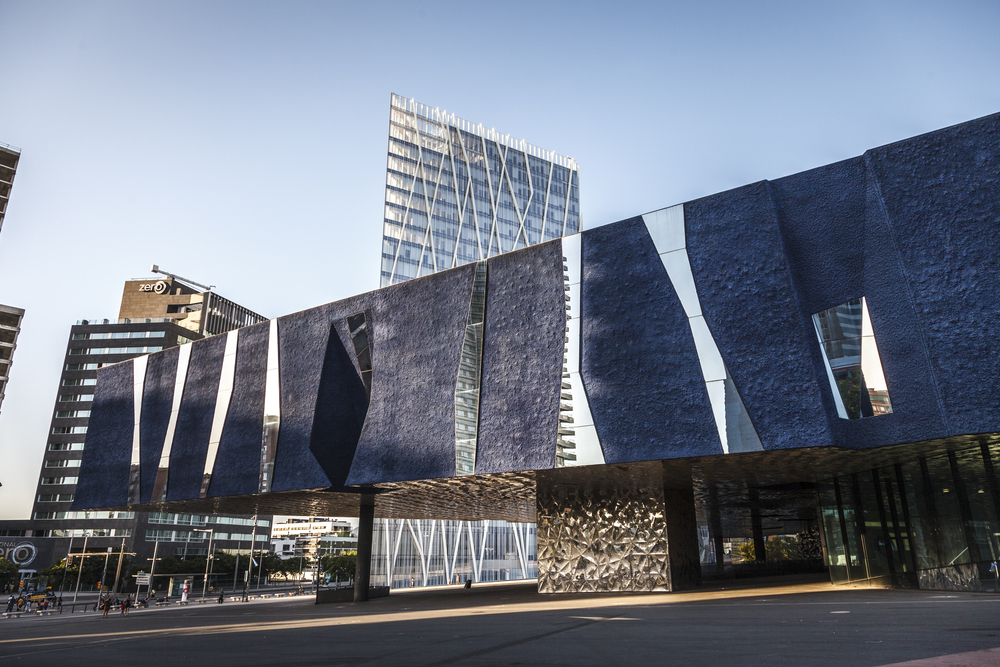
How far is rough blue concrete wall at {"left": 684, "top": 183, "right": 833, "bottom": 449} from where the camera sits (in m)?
19.1

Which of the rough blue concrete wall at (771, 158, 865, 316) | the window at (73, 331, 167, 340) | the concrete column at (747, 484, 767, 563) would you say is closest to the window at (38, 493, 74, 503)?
the window at (73, 331, 167, 340)

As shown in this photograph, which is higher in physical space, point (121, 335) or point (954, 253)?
point (121, 335)

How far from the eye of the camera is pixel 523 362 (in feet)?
78.5

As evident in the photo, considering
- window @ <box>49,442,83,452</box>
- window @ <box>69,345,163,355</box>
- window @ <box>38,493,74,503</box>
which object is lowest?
window @ <box>38,493,74,503</box>

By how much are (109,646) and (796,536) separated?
46.3 meters

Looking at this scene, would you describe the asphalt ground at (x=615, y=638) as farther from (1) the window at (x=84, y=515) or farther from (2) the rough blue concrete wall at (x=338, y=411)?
(1) the window at (x=84, y=515)

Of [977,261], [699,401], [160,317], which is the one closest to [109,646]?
[699,401]

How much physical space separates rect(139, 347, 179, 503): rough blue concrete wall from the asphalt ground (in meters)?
15.5

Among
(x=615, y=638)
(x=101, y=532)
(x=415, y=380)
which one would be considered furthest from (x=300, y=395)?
(x=101, y=532)

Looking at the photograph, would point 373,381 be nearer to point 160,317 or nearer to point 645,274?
point 645,274

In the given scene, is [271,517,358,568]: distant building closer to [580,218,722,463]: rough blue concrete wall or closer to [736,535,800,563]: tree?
[736,535,800,563]: tree

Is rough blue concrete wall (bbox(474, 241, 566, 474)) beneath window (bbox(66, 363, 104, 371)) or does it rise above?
beneath

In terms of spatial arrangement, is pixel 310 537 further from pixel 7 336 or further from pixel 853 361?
pixel 853 361

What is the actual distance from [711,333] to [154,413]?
1152 inches
